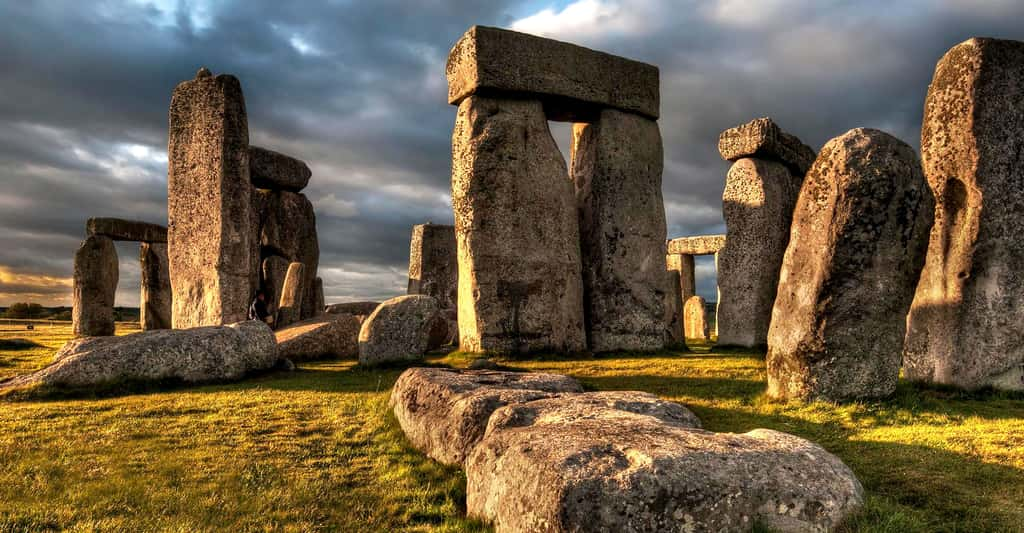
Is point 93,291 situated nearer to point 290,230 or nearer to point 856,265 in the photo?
point 290,230

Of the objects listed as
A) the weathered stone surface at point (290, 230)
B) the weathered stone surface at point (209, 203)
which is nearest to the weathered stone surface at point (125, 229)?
the weathered stone surface at point (290, 230)

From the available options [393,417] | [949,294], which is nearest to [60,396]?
[393,417]

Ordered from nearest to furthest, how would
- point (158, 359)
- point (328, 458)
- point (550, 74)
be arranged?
point (328, 458), point (158, 359), point (550, 74)

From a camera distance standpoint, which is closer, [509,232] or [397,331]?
[397,331]

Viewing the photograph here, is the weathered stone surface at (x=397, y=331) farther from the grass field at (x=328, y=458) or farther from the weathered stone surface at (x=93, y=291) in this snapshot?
the weathered stone surface at (x=93, y=291)

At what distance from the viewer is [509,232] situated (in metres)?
11.3

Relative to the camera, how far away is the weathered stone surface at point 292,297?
14.4 metres

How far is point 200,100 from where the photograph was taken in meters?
13.1

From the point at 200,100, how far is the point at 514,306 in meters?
7.67

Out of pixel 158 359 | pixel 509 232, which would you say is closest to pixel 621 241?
pixel 509 232

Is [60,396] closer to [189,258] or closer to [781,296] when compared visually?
[189,258]

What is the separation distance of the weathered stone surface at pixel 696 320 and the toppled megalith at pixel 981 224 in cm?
1152

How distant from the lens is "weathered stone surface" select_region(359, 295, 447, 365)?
10398 mm

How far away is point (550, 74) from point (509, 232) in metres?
2.98
